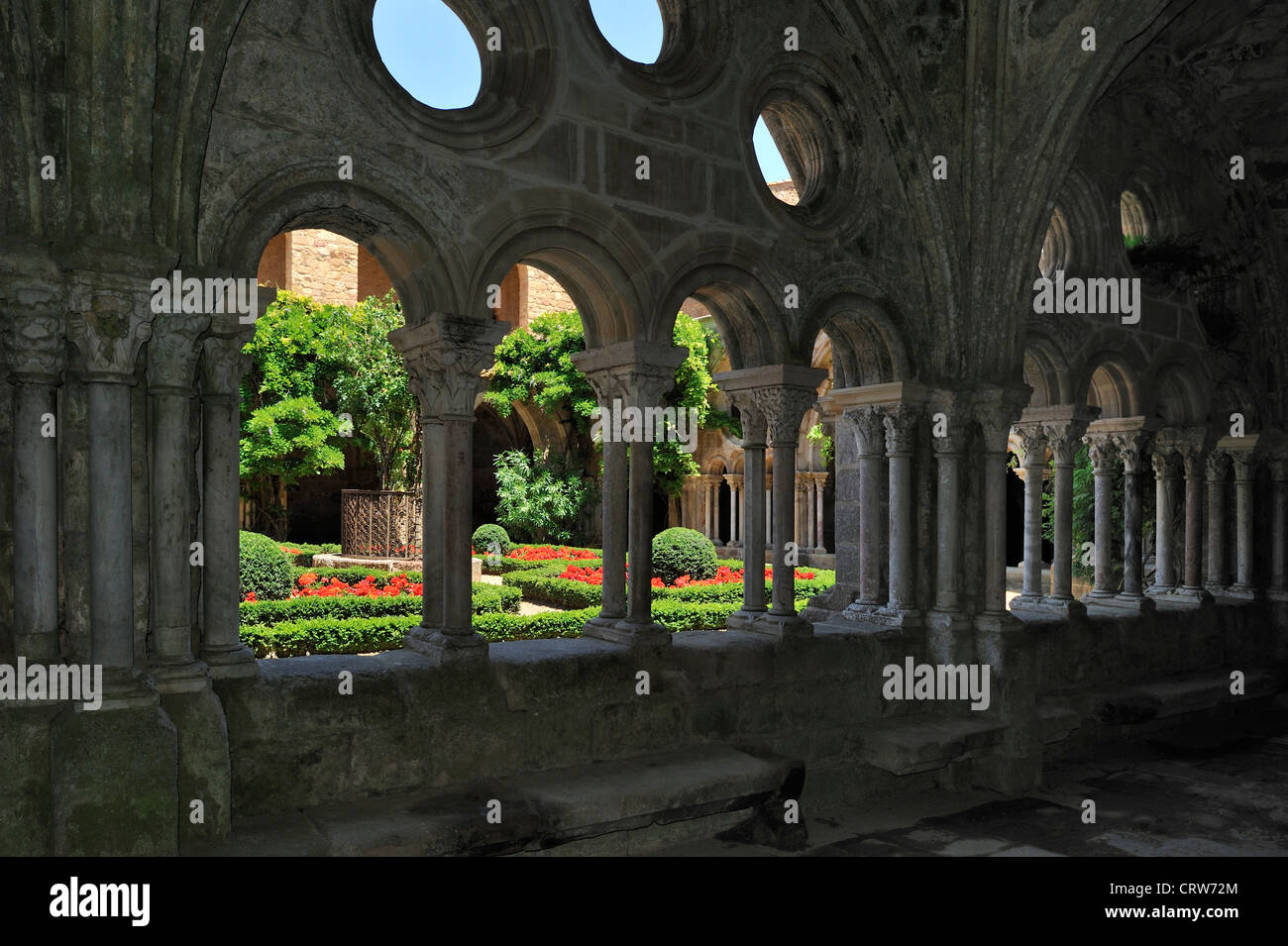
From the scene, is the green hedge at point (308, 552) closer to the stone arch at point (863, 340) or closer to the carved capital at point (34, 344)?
the stone arch at point (863, 340)

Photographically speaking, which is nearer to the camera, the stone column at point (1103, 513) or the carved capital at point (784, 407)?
the carved capital at point (784, 407)

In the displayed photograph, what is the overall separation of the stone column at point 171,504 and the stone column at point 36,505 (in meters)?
0.33

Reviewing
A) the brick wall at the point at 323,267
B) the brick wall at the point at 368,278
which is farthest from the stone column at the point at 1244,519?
the brick wall at the point at 368,278

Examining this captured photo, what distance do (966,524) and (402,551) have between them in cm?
957

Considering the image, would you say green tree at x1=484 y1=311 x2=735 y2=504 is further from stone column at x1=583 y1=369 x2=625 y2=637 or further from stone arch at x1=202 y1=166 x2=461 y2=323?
stone arch at x1=202 y1=166 x2=461 y2=323

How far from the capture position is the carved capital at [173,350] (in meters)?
3.51

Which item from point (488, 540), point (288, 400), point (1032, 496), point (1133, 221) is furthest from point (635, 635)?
point (288, 400)

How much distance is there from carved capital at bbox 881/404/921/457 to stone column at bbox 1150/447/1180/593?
3703mm

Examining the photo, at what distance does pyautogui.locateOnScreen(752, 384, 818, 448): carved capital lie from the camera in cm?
549

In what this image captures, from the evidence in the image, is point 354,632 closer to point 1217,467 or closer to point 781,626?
point 781,626

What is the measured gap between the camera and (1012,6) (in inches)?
219

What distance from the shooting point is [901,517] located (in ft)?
20.2

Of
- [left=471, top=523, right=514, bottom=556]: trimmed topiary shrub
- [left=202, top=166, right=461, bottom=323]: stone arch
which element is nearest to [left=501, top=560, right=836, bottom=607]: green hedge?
[left=471, top=523, right=514, bottom=556]: trimmed topiary shrub
